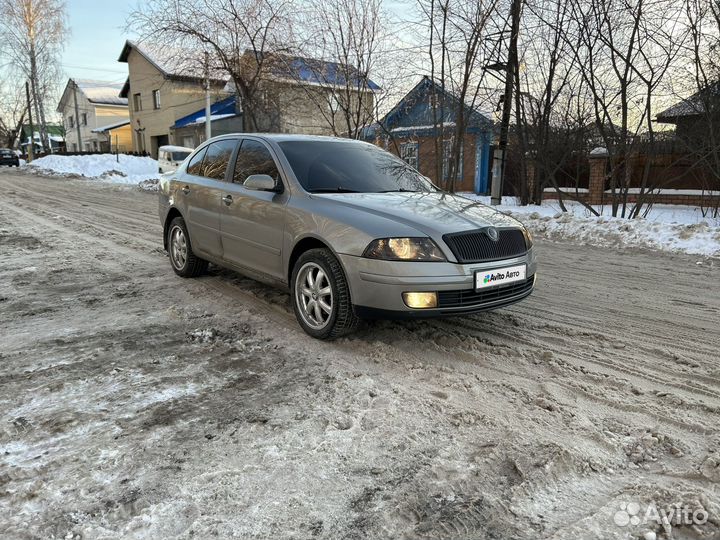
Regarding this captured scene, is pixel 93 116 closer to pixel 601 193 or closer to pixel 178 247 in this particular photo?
pixel 601 193

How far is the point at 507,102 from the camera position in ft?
41.0

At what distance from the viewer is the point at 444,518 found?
7.42ft

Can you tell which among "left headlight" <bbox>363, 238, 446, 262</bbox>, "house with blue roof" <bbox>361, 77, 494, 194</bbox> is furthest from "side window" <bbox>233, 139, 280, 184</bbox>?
"house with blue roof" <bbox>361, 77, 494, 194</bbox>

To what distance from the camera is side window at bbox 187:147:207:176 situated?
19.9ft

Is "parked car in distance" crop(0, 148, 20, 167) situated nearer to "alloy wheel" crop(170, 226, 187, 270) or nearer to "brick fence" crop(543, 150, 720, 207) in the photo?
"brick fence" crop(543, 150, 720, 207)

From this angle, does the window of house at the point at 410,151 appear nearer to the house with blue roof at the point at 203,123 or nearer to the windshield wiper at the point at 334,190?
the windshield wiper at the point at 334,190

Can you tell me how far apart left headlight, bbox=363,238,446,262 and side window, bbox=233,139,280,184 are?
58.4 inches

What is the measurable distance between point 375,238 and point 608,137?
31.6ft

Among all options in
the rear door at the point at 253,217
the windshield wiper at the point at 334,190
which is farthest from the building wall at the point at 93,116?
the windshield wiper at the point at 334,190

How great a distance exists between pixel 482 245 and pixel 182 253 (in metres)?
3.74

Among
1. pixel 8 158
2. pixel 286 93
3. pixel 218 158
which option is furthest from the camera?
pixel 8 158

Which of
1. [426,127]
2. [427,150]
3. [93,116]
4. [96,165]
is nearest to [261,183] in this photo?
[426,127]

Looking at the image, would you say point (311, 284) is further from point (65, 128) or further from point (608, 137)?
point (65, 128)

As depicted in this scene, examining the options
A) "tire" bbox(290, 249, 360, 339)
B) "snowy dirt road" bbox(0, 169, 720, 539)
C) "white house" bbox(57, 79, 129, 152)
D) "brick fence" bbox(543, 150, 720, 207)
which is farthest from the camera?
"white house" bbox(57, 79, 129, 152)
